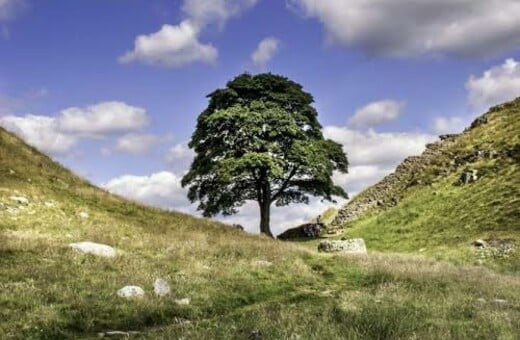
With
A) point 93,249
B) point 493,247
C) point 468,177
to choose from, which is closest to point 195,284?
point 93,249

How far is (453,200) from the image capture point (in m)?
42.7

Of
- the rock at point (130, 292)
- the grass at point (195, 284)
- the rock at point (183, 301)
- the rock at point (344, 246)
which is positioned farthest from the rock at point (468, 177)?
the rock at point (130, 292)

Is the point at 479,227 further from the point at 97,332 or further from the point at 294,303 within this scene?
the point at 97,332

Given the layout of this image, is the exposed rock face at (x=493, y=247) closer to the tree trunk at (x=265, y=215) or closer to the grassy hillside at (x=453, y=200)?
the grassy hillside at (x=453, y=200)

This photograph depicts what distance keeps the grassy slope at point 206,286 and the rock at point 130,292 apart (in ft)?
0.86

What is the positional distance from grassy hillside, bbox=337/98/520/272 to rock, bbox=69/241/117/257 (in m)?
16.9

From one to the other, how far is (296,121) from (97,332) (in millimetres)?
38029

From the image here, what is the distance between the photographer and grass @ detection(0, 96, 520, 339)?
34.5 feet

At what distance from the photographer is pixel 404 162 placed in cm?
6116

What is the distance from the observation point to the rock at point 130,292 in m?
13.9

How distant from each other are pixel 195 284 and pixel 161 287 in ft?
4.30

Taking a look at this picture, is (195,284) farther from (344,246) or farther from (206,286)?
(344,246)

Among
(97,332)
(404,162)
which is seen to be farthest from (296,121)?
(97,332)

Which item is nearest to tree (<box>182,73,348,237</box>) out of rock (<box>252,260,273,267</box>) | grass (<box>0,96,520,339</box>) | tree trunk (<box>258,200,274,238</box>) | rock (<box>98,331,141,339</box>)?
tree trunk (<box>258,200,274,238</box>)
